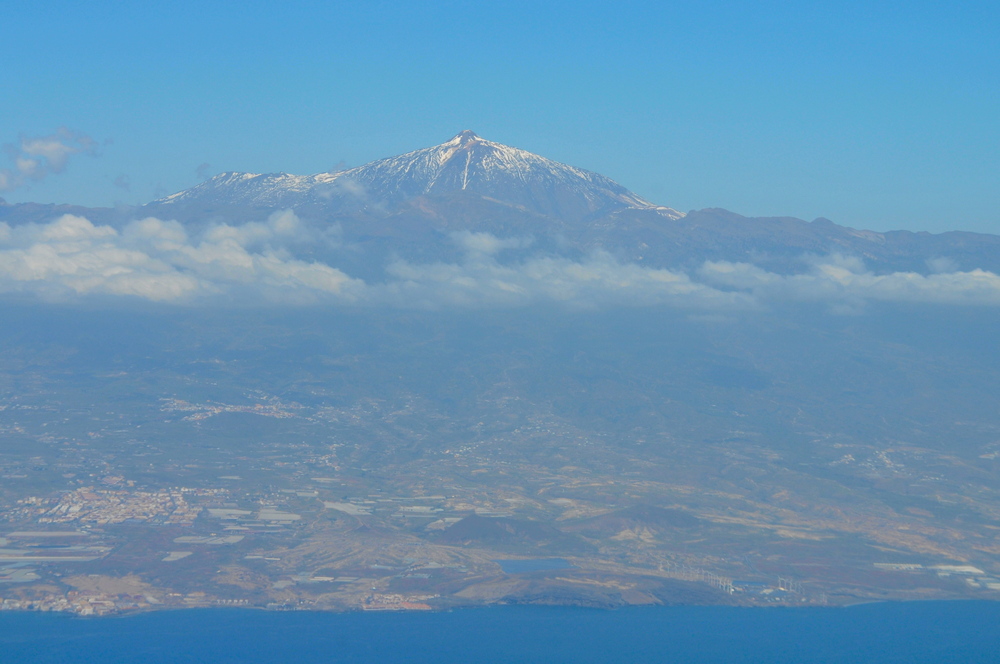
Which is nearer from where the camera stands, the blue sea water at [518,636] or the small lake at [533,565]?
the blue sea water at [518,636]

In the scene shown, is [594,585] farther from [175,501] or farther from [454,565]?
[175,501]

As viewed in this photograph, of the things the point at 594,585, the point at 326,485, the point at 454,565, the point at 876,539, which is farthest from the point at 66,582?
the point at 876,539

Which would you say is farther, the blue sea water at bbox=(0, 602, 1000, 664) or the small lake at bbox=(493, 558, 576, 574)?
the small lake at bbox=(493, 558, 576, 574)

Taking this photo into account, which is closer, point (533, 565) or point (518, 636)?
point (518, 636)

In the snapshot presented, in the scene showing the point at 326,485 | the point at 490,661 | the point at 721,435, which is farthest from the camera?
the point at 721,435

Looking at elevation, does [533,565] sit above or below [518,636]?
above

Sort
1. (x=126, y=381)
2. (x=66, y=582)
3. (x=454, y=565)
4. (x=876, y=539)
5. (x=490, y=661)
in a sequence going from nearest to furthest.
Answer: (x=490, y=661) < (x=66, y=582) < (x=454, y=565) < (x=876, y=539) < (x=126, y=381)

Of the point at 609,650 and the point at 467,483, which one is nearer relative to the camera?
the point at 609,650
